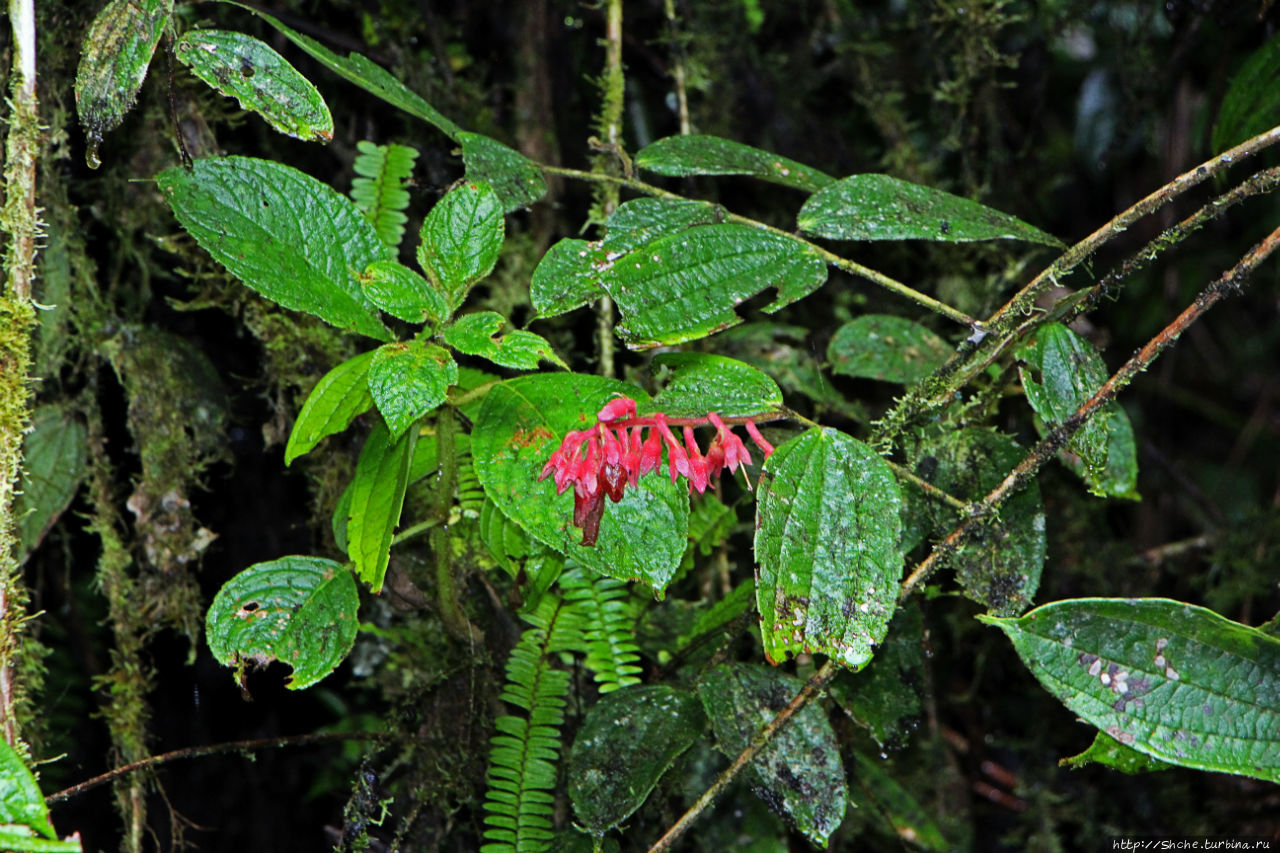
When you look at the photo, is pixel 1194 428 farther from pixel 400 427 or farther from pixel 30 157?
pixel 30 157

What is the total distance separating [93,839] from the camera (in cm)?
163

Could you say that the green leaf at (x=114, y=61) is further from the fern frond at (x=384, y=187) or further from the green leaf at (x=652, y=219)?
the green leaf at (x=652, y=219)

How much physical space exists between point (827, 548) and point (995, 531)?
0.30 metres

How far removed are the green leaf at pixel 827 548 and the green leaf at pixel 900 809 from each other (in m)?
0.78

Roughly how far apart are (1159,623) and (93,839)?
169cm

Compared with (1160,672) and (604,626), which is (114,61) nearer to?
(604,626)

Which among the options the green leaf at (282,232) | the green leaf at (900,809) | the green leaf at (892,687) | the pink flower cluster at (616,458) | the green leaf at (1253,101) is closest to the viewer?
the pink flower cluster at (616,458)

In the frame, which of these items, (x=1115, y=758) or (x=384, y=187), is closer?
(x=1115, y=758)

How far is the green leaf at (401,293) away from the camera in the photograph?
3.30 ft

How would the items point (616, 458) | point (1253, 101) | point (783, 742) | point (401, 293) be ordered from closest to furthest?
point (616, 458), point (401, 293), point (783, 742), point (1253, 101)

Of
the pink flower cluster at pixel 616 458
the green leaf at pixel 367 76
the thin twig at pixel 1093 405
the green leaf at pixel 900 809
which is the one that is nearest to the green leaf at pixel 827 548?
the pink flower cluster at pixel 616 458

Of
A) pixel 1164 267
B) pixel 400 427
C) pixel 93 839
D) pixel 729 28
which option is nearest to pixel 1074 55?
pixel 1164 267

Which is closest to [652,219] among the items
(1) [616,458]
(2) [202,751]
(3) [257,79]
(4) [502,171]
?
(4) [502,171]

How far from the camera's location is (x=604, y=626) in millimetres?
1303
